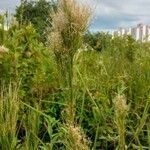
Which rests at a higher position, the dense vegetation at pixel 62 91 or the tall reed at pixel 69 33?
the tall reed at pixel 69 33

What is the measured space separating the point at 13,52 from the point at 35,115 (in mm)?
1028

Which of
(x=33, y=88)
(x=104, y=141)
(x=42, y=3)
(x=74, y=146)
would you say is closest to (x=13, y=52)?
(x=33, y=88)

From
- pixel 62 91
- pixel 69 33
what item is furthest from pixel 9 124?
pixel 62 91

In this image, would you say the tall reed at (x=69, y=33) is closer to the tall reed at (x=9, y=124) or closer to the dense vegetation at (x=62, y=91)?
the dense vegetation at (x=62, y=91)

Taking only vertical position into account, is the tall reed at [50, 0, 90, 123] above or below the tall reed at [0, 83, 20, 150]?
above

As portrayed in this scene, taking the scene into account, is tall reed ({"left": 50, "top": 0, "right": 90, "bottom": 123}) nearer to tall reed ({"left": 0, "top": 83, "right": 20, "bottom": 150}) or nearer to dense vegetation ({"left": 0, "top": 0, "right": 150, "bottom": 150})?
dense vegetation ({"left": 0, "top": 0, "right": 150, "bottom": 150})

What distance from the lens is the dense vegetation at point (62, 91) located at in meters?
2.46

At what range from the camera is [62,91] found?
3896mm

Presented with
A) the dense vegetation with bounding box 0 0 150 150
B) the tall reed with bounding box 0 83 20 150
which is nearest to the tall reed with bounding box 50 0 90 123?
the dense vegetation with bounding box 0 0 150 150

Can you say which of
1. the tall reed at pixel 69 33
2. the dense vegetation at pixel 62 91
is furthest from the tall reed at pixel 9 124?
the tall reed at pixel 69 33

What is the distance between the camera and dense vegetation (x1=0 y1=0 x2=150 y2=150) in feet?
8.07

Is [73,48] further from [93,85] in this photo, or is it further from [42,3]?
[42,3]

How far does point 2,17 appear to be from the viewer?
4.30 m

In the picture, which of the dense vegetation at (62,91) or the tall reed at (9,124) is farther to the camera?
the tall reed at (9,124)
